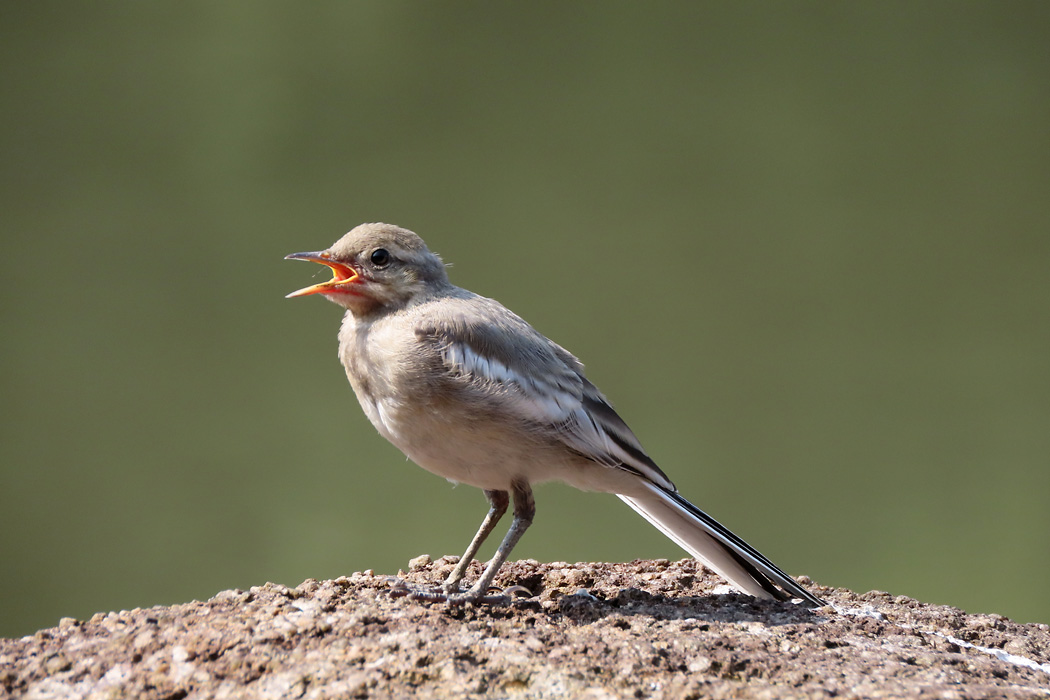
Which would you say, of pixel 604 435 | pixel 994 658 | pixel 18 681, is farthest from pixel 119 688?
pixel 994 658

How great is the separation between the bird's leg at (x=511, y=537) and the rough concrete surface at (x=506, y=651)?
9cm

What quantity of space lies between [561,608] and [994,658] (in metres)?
1.14

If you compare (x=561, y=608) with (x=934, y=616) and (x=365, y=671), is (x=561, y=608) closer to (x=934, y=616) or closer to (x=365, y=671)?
(x=365, y=671)

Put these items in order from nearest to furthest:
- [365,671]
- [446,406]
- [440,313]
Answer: [365,671] < [446,406] < [440,313]

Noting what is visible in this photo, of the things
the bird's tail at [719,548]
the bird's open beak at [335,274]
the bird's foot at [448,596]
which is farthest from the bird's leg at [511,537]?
the bird's open beak at [335,274]

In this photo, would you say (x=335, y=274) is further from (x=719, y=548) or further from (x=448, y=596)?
(x=719, y=548)

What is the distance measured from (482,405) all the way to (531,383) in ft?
0.68

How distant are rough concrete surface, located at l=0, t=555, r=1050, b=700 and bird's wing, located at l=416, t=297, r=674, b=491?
437 mm

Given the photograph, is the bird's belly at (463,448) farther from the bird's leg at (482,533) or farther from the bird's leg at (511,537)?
the bird's leg at (482,533)

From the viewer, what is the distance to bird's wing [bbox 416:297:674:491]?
2.70 m

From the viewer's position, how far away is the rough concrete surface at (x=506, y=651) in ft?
6.59

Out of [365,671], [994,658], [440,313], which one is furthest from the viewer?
[440,313]

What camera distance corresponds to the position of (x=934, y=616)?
9.45 feet

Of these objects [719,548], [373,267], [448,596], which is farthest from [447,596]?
[373,267]
